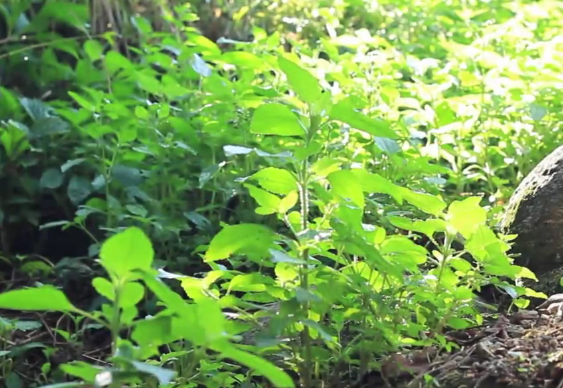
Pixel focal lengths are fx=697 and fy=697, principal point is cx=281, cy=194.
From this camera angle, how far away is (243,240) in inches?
36.2

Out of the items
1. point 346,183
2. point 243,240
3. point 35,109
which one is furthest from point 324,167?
point 35,109

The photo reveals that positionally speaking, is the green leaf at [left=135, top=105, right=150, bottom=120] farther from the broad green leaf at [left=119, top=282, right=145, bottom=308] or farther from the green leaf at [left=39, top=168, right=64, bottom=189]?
the broad green leaf at [left=119, top=282, right=145, bottom=308]

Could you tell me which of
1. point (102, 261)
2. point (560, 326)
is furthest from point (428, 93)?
point (102, 261)

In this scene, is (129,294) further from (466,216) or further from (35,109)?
(35,109)

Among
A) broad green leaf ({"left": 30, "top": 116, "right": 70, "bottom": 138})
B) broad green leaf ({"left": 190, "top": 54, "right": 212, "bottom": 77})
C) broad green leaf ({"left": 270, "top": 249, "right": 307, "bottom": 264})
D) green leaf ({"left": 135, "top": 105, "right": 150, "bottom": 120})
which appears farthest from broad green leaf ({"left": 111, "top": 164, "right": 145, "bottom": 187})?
broad green leaf ({"left": 270, "top": 249, "right": 307, "bottom": 264})

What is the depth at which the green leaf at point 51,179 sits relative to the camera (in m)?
1.76

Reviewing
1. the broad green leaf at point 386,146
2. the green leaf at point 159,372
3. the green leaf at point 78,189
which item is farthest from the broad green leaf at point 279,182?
the green leaf at point 78,189

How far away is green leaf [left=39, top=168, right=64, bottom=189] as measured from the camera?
69.4 inches

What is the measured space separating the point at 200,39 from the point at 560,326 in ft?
4.55

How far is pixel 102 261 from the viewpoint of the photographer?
73cm

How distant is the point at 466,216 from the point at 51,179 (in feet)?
3.88

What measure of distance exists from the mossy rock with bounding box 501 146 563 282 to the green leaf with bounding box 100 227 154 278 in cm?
88

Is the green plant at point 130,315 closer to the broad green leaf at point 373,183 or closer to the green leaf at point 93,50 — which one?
the broad green leaf at point 373,183

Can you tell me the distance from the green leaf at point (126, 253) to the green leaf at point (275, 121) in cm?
25
